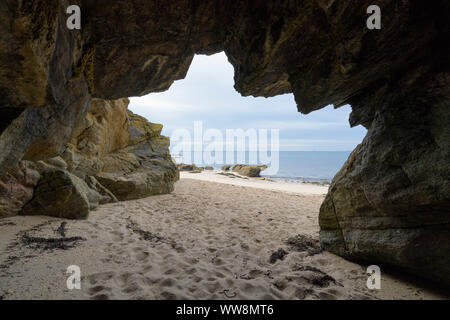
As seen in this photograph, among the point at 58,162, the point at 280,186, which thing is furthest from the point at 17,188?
the point at 280,186

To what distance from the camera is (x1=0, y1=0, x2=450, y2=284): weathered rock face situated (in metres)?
3.00

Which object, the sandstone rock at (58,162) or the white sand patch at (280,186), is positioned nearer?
the sandstone rock at (58,162)

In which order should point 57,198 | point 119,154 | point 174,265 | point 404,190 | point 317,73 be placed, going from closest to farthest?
point 404,190 → point 174,265 → point 317,73 → point 57,198 → point 119,154

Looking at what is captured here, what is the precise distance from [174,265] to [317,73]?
18.2 ft

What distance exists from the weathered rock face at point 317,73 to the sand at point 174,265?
2.86 ft

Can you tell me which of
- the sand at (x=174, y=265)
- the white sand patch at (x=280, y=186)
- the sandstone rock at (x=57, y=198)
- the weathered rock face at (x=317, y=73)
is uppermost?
the weathered rock face at (x=317, y=73)

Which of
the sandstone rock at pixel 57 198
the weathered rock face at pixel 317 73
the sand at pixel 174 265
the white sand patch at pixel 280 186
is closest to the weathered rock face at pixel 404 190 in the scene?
the weathered rock face at pixel 317 73

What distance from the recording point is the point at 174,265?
3932 millimetres

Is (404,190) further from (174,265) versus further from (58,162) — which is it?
(58,162)

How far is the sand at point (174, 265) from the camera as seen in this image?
3.11m

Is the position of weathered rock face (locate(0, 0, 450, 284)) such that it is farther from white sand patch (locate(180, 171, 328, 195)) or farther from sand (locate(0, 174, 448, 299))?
white sand patch (locate(180, 171, 328, 195))

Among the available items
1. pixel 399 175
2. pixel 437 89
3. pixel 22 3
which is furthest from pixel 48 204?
pixel 437 89

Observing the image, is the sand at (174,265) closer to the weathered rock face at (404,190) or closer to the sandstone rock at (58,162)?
the weathered rock face at (404,190)
